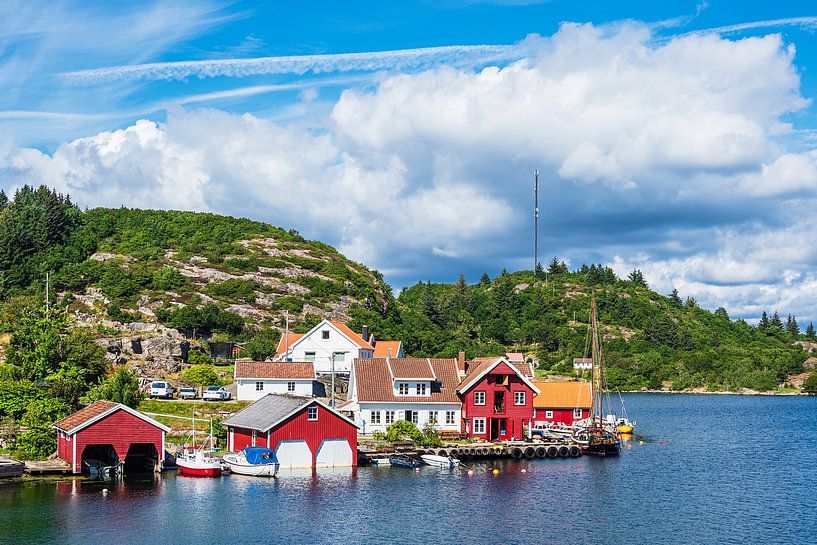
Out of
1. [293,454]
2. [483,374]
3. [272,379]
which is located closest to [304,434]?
[293,454]

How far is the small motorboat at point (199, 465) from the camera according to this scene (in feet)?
207

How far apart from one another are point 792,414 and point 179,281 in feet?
369

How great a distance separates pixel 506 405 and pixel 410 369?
9921mm

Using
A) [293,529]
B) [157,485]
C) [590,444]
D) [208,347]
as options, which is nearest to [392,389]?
[590,444]

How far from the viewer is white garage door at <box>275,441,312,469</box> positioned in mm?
65188

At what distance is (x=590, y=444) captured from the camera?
81562 millimetres

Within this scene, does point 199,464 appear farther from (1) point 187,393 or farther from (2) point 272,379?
(2) point 272,379

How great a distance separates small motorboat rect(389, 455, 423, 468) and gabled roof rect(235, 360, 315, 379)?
20767mm

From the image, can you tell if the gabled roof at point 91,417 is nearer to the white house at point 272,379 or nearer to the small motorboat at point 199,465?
the small motorboat at point 199,465

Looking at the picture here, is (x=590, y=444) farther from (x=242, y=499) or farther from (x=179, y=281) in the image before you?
(x=179, y=281)

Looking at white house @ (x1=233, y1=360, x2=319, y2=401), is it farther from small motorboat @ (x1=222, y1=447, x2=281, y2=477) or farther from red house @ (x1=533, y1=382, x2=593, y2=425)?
red house @ (x1=533, y1=382, x2=593, y2=425)

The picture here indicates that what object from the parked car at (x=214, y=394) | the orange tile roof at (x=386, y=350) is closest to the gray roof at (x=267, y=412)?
the parked car at (x=214, y=394)

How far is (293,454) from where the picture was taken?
65.4m

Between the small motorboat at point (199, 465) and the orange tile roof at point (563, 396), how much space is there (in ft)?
142
